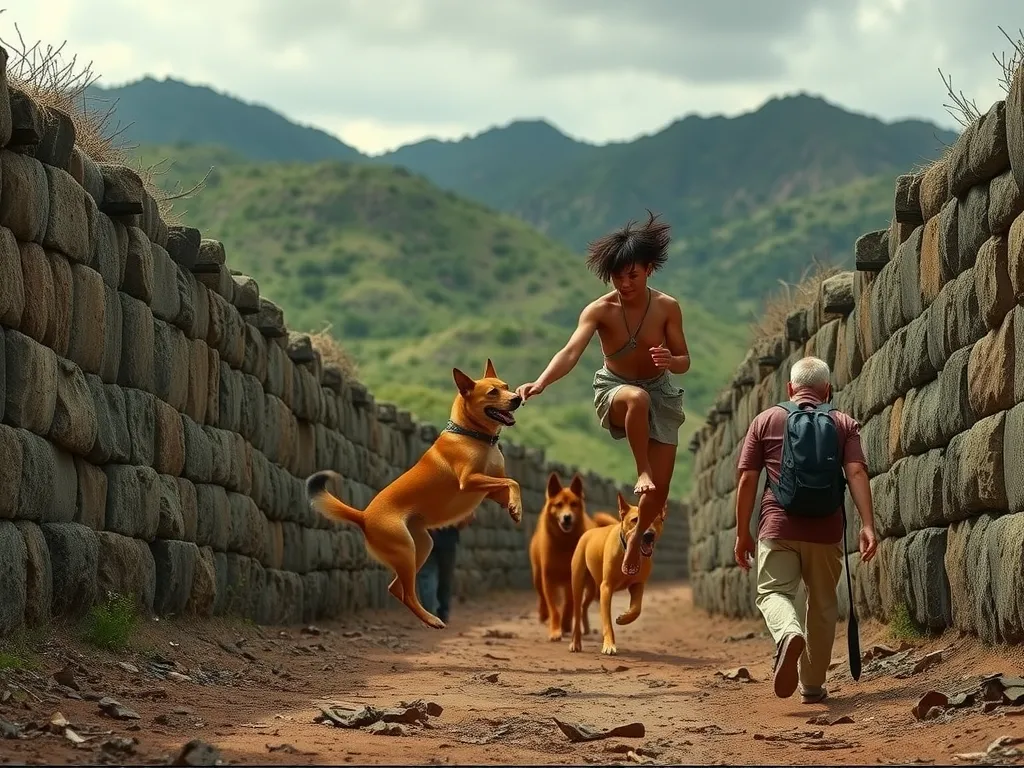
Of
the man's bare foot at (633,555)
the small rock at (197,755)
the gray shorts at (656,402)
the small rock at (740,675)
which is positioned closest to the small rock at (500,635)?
the small rock at (740,675)

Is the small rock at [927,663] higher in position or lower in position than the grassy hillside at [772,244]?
lower

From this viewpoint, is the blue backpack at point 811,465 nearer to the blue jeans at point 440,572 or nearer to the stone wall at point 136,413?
the stone wall at point 136,413

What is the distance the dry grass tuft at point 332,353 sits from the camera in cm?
1752

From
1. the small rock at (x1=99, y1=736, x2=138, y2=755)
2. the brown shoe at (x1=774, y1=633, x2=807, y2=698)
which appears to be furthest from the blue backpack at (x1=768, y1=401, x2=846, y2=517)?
the small rock at (x1=99, y1=736, x2=138, y2=755)

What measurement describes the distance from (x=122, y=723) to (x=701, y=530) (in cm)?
1742

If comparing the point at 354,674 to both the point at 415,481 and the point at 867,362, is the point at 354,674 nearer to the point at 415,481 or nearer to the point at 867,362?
the point at 415,481

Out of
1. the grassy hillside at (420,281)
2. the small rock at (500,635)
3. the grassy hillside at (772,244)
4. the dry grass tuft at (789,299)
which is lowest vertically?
the small rock at (500,635)

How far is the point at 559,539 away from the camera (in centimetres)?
1469

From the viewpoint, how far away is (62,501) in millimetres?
8195

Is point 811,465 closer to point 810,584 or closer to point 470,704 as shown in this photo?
point 810,584

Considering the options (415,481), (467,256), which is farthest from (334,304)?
(415,481)

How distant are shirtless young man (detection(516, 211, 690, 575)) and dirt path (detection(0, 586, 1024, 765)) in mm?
1352

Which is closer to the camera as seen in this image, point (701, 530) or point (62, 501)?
point (62, 501)

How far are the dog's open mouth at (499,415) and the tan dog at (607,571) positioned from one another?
1943 millimetres
